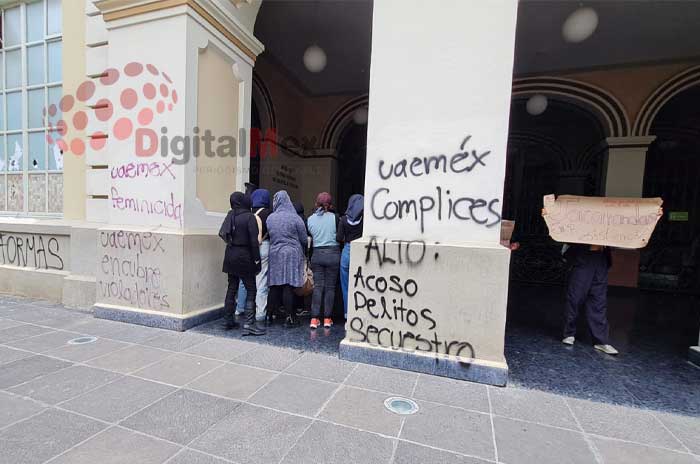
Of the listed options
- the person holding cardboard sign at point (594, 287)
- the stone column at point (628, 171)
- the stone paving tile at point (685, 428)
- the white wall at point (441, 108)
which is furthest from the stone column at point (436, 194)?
the stone column at point (628, 171)

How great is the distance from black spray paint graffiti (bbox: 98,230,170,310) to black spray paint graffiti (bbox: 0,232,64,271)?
1479 millimetres

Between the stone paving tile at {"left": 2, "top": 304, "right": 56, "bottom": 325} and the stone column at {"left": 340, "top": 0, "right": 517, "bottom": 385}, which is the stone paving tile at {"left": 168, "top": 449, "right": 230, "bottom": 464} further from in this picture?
the stone paving tile at {"left": 2, "top": 304, "right": 56, "bottom": 325}

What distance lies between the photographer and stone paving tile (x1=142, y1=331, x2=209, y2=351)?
3603 millimetres

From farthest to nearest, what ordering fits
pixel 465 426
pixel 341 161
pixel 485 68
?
pixel 341 161 < pixel 485 68 < pixel 465 426

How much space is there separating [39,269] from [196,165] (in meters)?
3.49

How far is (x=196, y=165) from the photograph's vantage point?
4.20 meters

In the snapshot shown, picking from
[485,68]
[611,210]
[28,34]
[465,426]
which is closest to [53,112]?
[28,34]

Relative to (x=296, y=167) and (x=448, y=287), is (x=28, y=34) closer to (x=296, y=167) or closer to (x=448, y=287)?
(x=296, y=167)

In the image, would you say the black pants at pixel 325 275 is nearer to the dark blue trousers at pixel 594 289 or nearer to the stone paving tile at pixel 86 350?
the stone paving tile at pixel 86 350

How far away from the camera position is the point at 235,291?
416 cm

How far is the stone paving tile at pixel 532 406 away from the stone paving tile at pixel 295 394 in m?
1.35

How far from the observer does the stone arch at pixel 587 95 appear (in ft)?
23.2

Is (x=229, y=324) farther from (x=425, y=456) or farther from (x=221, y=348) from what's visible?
(x=425, y=456)

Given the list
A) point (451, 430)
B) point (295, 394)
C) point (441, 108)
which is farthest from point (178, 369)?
point (441, 108)
